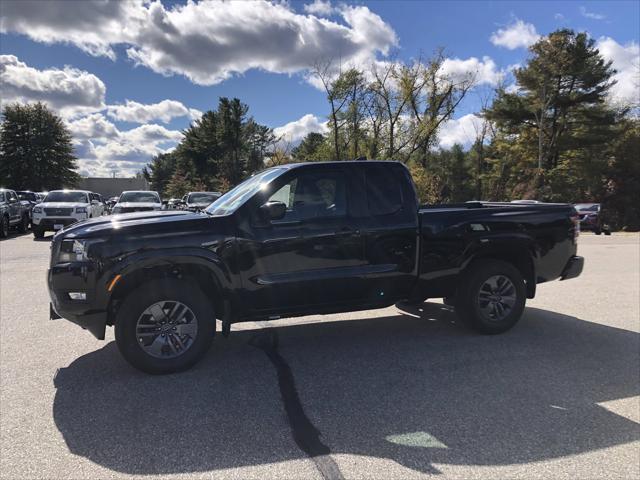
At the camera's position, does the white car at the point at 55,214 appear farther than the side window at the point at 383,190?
Yes

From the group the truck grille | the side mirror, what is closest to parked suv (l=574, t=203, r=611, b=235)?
the truck grille

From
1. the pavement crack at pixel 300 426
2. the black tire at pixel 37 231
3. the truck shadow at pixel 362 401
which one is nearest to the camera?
the pavement crack at pixel 300 426

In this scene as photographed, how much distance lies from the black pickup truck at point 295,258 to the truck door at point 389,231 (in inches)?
0.5

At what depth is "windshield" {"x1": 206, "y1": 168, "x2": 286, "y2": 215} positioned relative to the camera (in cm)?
466

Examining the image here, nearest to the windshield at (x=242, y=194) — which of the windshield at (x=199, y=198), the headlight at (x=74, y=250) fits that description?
the headlight at (x=74, y=250)

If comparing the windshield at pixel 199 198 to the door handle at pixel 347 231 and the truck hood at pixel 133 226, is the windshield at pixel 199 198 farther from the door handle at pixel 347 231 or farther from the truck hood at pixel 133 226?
the door handle at pixel 347 231

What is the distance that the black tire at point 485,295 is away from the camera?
5.32 meters

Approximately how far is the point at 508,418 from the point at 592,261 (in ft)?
34.4

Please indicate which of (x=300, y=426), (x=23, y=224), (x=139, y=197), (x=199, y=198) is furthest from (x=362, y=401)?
(x=23, y=224)

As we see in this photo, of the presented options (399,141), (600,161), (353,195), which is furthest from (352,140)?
(353,195)

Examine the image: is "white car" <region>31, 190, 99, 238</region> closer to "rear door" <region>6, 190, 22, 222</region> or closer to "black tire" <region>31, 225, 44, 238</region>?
"black tire" <region>31, 225, 44, 238</region>

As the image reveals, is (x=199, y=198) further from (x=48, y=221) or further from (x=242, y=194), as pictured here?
(x=242, y=194)

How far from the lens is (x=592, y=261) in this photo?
12.2 metres

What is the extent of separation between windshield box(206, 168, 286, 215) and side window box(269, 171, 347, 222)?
0.66 ft
